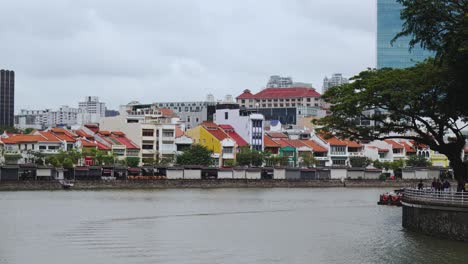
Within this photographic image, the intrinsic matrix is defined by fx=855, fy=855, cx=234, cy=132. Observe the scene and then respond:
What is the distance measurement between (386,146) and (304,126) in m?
21.0

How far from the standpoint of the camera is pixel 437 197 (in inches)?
1570

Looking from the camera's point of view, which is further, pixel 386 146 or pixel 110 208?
pixel 386 146

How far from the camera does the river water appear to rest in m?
34.2

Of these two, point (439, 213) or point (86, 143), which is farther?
point (86, 143)

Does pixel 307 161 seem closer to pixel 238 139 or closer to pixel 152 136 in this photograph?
pixel 238 139

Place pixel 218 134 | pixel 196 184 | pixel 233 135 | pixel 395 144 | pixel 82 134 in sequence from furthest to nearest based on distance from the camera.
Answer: pixel 395 144, pixel 233 135, pixel 218 134, pixel 82 134, pixel 196 184

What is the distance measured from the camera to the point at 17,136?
4373 inches

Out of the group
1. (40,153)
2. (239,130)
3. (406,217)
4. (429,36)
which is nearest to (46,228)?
(406,217)

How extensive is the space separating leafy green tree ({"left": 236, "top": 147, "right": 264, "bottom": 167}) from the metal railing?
72980 mm

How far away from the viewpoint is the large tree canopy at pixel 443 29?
37.5 metres

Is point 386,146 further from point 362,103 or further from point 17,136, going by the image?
point 362,103

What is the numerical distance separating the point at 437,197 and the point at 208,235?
10997mm

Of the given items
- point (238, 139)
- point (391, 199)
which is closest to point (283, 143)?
point (238, 139)

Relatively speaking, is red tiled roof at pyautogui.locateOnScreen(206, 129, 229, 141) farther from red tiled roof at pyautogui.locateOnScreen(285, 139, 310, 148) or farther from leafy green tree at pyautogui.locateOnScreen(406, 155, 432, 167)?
leafy green tree at pyautogui.locateOnScreen(406, 155, 432, 167)
